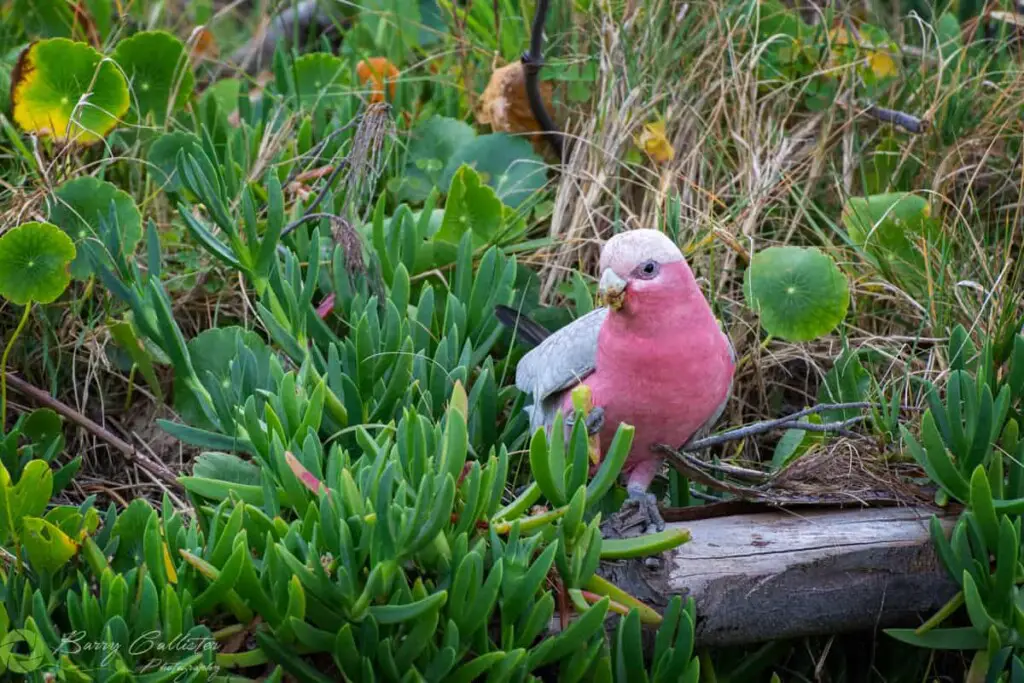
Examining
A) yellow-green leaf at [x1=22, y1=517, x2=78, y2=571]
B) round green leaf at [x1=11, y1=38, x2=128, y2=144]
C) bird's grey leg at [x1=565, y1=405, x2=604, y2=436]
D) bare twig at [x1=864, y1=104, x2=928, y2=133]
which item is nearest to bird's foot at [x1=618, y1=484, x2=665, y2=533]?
bird's grey leg at [x1=565, y1=405, x2=604, y2=436]

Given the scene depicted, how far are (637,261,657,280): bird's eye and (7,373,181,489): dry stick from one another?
3.29 feet

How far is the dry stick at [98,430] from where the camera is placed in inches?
82.2

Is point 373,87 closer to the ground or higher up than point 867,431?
higher up

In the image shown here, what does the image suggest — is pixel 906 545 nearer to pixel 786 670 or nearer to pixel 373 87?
pixel 786 670

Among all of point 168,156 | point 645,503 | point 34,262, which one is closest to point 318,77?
point 168,156

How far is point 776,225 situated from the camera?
257cm

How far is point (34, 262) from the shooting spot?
1993 mm

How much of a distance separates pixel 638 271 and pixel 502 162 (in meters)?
0.98

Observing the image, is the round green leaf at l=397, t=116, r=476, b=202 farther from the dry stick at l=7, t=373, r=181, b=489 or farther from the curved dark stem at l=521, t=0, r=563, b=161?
the dry stick at l=7, t=373, r=181, b=489

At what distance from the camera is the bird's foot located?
1.72m

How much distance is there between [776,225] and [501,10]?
3.10 ft

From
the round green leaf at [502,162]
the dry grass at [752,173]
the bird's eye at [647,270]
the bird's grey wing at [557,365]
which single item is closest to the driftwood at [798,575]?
the bird's grey wing at [557,365]

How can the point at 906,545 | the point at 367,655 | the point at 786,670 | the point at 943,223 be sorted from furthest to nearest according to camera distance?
the point at 943,223 < the point at 786,670 < the point at 906,545 < the point at 367,655

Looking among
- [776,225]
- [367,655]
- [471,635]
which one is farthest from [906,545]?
[776,225]
